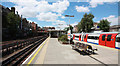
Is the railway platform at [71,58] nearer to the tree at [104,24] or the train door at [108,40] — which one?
the train door at [108,40]

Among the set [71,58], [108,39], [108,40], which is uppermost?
[108,39]

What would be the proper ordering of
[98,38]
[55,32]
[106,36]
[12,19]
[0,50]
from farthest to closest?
[55,32] → [12,19] → [98,38] → [106,36] → [0,50]

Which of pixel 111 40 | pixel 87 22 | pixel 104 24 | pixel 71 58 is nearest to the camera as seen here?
pixel 71 58

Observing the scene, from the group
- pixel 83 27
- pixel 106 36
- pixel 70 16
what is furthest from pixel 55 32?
pixel 106 36

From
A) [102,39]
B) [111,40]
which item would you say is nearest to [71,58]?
[111,40]

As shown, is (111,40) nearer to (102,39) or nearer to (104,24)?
(102,39)

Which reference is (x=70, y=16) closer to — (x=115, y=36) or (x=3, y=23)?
(x=115, y=36)

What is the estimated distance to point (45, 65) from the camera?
5934 millimetres

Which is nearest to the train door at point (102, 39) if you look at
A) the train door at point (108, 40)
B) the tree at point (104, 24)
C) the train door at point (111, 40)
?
the train door at point (108, 40)

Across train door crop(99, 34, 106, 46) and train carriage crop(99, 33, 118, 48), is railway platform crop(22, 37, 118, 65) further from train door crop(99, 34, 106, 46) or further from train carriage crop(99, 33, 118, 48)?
train door crop(99, 34, 106, 46)

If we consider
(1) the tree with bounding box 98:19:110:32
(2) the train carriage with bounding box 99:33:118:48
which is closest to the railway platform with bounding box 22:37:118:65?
(2) the train carriage with bounding box 99:33:118:48

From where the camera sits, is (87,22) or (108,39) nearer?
(108,39)

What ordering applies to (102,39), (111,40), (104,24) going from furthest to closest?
(104,24) → (102,39) → (111,40)

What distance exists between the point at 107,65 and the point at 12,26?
3291 centimetres
